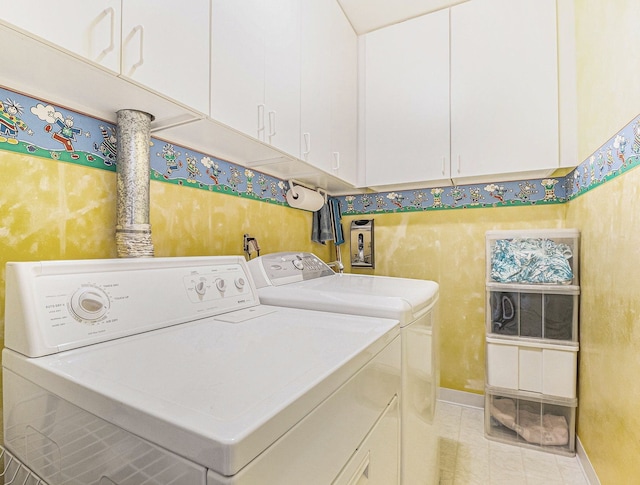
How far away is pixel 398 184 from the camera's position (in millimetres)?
2379

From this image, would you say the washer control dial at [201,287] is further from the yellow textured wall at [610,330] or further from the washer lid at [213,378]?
the yellow textured wall at [610,330]

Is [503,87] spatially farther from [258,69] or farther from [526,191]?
[258,69]

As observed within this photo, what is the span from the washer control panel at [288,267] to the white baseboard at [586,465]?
5.47ft

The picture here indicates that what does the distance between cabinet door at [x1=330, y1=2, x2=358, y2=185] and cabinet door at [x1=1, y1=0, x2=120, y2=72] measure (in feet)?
4.40

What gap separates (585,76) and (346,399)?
2141mm

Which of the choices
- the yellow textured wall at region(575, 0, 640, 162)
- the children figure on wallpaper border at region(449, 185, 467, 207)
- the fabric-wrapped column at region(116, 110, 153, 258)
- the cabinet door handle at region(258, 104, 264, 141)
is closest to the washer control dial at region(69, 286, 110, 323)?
the fabric-wrapped column at region(116, 110, 153, 258)

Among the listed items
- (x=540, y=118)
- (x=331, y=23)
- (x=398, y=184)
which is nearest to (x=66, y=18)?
(x=331, y=23)

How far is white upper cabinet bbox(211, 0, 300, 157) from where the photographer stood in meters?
1.18

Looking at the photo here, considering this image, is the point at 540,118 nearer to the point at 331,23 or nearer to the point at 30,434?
the point at 331,23

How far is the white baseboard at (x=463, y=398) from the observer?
2385mm

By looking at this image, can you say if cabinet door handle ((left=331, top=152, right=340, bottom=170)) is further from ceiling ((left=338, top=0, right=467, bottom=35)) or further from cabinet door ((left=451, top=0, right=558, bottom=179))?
ceiling ((left=338, top=0, right=467, bottom=35))

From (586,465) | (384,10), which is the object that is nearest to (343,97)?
(384,10)

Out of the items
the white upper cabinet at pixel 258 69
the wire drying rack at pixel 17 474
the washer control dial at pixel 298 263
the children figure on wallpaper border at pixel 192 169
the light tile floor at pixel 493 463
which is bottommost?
the light tile floor at pixel 493 463

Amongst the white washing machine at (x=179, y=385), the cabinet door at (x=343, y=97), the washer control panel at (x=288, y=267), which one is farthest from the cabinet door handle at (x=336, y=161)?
the white washing machine at (x=179, y=385)
